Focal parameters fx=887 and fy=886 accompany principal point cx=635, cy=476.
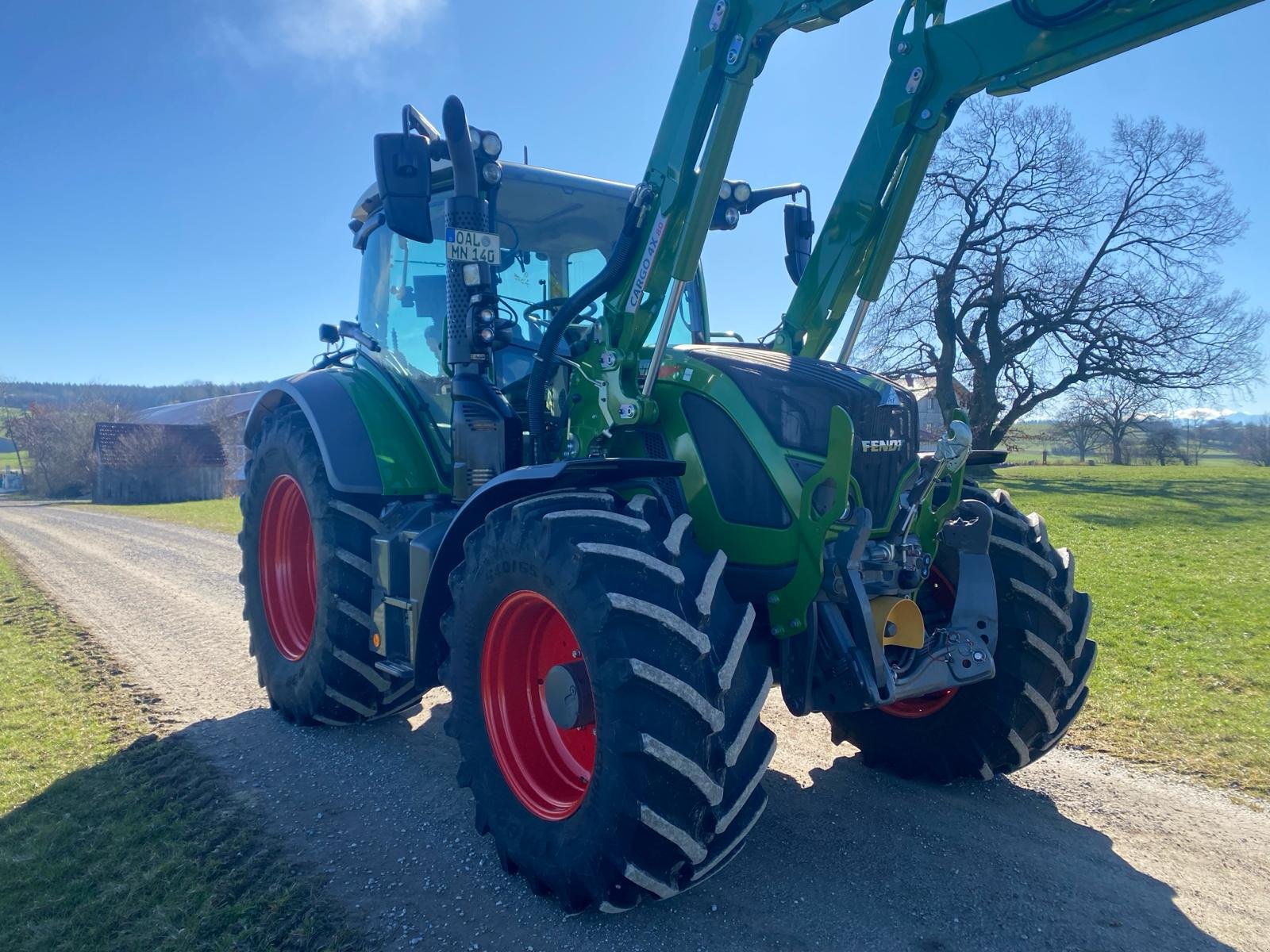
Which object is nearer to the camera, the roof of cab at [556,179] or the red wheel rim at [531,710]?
the red wheel rim at [531,710]

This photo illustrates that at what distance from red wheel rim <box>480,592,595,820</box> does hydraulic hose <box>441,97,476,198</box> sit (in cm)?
198

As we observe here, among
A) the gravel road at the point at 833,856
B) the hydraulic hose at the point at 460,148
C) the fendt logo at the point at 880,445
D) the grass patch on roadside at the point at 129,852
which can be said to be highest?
the hydraulic hose at the point at 460,148

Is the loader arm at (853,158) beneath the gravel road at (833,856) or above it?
above

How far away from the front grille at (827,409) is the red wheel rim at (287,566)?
3.04 meters

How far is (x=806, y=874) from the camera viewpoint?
10.8 feet

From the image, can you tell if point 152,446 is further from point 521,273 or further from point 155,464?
point 521,273

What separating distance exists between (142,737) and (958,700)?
426 cm

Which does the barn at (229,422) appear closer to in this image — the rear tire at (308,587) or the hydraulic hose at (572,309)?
the rear tire at (308,587)

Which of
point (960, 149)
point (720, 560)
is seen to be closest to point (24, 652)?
point (720, 560)

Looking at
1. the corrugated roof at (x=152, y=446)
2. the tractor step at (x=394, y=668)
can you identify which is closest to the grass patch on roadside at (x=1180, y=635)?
the tractor step at (x=394, y=668)

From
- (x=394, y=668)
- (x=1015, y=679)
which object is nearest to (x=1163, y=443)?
(x=1015, y=679)

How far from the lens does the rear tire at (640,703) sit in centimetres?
265

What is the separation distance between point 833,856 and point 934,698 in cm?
98

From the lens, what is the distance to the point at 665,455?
3.57m
